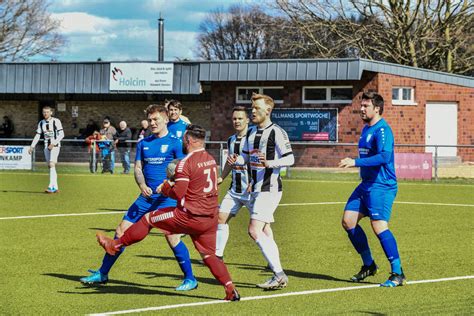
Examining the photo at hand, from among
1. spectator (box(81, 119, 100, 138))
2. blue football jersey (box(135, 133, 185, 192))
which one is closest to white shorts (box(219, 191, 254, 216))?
blue football jersey (box(135, 133, 185, 192))

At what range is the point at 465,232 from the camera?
14.0 m

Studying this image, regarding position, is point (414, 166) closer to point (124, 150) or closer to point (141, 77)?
point (124, 150)

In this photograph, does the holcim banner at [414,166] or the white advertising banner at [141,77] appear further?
the white advertising banner at [141,77]

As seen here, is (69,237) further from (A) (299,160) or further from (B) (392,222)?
(A) (299,160)

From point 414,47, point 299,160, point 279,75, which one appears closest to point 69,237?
point 299,160

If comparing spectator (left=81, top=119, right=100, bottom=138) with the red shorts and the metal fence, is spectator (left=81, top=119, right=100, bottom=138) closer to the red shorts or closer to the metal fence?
the metal fence

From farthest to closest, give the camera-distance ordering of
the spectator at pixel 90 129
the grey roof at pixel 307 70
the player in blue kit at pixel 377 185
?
the spectator at pixel 90 129, the grey roof at pixel 307 70, the player in blue kit at pixel 377 185

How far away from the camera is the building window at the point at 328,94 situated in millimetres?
35156

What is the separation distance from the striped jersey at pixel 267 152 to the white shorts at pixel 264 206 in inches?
2.0

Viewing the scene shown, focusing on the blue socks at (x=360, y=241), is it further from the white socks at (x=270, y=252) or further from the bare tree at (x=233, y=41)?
the bare tree at (x=233, y=41)

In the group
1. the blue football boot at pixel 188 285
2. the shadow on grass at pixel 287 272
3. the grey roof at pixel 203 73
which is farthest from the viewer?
the grey roof at pixel 203 73

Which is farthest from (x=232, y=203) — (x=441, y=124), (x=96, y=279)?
(x=441, y=124)

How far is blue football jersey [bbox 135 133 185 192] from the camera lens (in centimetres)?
923

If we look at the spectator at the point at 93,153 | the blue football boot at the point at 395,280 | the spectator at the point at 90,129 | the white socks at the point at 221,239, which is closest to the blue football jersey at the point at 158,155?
the white socks at the point at 221,239
